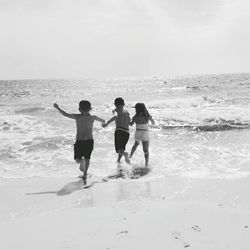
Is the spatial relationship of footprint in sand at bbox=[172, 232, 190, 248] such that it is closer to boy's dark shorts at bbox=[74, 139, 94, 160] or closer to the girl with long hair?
boy's dark shorts at bbox=[74, 139, 94, 160]

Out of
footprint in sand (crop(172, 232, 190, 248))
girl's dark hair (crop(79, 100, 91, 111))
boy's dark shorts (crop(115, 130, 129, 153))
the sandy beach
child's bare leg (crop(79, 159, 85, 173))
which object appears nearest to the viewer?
footprint in sand (crop(172, 232, 190, 248))

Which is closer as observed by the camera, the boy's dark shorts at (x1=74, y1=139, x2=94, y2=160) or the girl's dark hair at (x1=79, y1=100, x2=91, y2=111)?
the girl's dark hair at (x1=79, y1=100, x2=91, y2=111)

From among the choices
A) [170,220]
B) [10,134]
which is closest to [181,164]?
[170,220]

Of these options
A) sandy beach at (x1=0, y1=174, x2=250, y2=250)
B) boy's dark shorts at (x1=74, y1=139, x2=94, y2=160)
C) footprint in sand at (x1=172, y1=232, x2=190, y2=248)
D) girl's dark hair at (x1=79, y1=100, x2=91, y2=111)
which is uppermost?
girl's dark hair at (x1=79, y1=100, x2=91, y2=111)

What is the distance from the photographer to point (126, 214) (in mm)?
4578

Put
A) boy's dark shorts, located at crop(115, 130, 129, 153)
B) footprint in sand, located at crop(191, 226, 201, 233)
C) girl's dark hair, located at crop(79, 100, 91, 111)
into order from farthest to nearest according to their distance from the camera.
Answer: boy's dark shorts, located at crop(115, 130, 129, 153) < girl's dark hair, located at crop(79, 100, 91, 111) < footprint in sand, located at crop(191, 226, 201, 233)

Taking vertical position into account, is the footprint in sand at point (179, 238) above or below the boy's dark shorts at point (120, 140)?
below

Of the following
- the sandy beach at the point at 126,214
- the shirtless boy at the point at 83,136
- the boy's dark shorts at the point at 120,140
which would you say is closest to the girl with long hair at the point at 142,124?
the boy's dark shorts at the point at 120,140

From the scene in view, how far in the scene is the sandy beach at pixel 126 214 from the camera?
376 cm

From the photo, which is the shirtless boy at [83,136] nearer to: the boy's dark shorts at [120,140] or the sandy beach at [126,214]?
the sandy beach at [126,214]

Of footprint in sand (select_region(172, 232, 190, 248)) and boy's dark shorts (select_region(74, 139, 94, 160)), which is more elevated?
boy's dark shorts (select_region(74, 139, 94, 160))

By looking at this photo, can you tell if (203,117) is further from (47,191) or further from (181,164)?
(47,191)

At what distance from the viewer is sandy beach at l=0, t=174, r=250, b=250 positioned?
148 inches

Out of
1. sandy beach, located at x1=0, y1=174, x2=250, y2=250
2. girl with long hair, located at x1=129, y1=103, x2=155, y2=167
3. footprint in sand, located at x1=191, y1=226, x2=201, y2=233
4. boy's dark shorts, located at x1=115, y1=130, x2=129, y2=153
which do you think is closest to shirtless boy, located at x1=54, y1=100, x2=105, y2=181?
sandy beach, located at x1=0, y1=174, x2=250, y2=250
